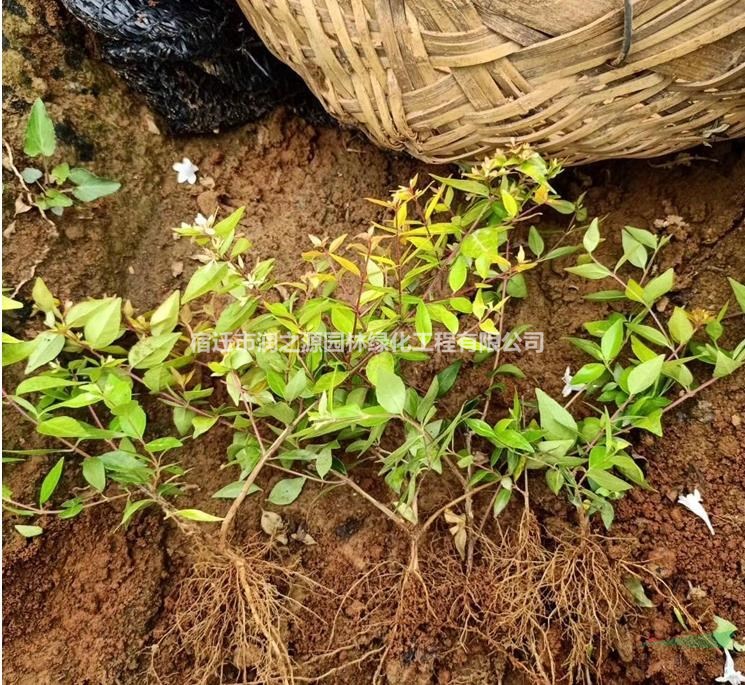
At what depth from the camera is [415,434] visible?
917mm

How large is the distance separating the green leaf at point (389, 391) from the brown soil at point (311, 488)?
29 centimetres

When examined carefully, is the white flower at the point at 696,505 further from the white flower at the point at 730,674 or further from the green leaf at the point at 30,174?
the green leaf at the point at 30,174

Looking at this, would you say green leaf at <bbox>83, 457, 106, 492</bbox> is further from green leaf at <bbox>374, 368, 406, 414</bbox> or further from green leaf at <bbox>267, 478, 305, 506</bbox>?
green leaf at <bbox>374, 368, 406, 414</bbox>

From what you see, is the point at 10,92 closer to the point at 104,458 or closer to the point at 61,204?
the point at 61,204

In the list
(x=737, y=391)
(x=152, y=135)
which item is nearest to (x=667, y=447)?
(x=737, y=391)

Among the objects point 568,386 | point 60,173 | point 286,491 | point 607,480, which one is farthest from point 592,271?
point 60,173

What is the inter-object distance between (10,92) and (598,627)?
124 cm

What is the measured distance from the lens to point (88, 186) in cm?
105

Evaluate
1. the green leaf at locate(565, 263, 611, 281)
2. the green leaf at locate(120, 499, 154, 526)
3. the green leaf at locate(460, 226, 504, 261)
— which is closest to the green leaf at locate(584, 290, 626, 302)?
the green leaf at locate(565, 263, 611, 281)

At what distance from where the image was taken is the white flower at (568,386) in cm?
100

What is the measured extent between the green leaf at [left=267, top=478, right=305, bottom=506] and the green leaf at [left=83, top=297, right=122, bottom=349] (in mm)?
345

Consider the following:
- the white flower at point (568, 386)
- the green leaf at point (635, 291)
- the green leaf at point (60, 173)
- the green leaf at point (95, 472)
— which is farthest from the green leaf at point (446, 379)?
the green leaf at point (60, 173)

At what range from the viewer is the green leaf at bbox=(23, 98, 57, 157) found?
3.14 ft

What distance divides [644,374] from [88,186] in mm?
896
